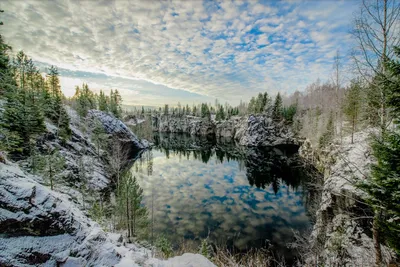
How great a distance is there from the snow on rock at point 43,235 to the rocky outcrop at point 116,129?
3774cm

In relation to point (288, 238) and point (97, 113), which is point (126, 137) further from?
point (288, 238)

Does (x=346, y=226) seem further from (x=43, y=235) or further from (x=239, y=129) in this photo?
(x=239, y=129)

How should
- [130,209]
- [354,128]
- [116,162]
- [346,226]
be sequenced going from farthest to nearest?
[116,162] < [354,128] < [130,209] < [346,226]

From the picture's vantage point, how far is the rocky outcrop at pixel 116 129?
41944 mm

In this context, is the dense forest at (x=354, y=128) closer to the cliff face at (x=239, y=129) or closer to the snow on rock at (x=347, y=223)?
the snow on rock at (x=347, y=223)

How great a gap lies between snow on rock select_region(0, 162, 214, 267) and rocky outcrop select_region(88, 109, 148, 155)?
37.7m

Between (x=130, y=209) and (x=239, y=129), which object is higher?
(x=239, y=129)

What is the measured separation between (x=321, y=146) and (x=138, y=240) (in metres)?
36.6

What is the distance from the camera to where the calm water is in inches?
715

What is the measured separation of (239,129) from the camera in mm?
85438

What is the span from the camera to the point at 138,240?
16.5m

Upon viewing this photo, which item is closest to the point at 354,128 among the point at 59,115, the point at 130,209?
the point at 130,209

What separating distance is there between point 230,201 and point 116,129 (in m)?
37.0

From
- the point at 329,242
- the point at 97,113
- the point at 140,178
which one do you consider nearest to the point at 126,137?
the point at 97,113
